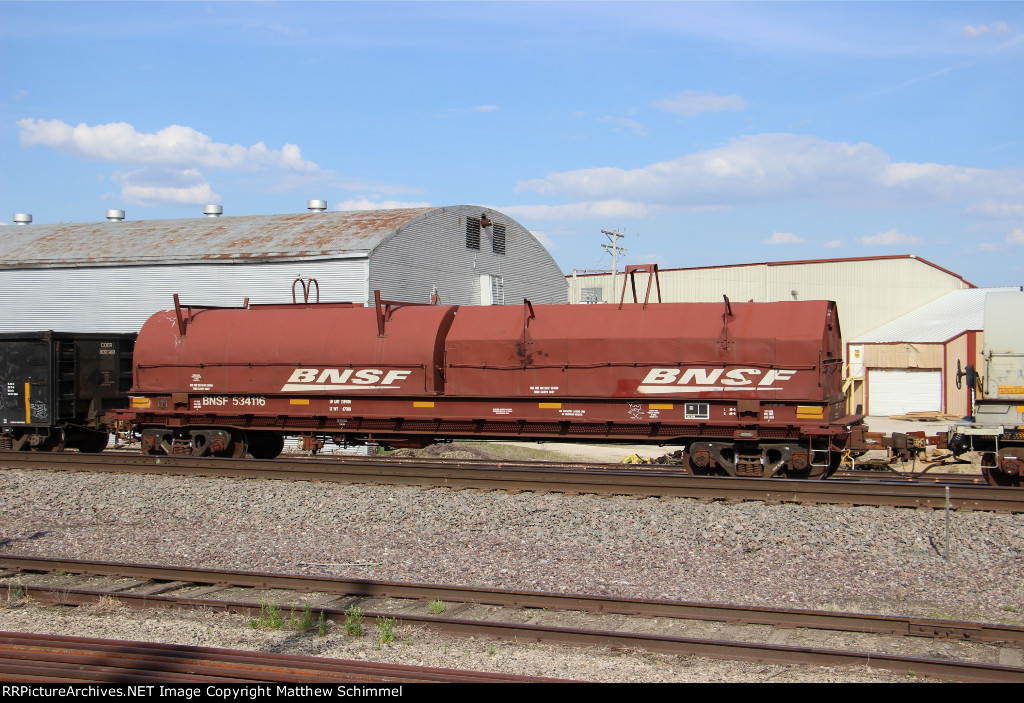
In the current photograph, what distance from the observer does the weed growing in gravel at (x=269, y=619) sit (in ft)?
24.8

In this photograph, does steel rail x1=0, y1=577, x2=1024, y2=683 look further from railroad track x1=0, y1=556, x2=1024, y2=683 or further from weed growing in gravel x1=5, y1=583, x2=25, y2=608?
weed growing in gravel x1=5, y1=583, x2=25, y2=608

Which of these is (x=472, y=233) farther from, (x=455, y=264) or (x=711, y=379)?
(x=711, y=379)

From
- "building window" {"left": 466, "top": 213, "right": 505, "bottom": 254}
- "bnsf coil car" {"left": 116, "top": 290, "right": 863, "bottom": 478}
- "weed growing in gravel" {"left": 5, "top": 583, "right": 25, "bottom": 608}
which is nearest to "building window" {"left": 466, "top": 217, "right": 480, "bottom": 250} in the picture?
"building window" {"left": 466, "top": 213, "right": 505, "bottom": 254}

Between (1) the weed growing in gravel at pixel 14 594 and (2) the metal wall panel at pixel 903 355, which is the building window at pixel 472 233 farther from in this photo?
(1) the weed growing in gravel at pixel 14 594

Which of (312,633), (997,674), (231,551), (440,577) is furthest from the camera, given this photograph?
(231,551)

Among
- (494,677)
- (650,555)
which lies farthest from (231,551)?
(494,677)

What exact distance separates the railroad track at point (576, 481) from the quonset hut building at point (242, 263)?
11.4m

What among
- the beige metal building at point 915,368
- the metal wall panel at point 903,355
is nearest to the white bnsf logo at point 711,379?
the beige metal building at point 915,368

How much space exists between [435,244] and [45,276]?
47.4ft

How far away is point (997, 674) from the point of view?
6.09m

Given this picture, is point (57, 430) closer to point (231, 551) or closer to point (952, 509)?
point (231, 551)

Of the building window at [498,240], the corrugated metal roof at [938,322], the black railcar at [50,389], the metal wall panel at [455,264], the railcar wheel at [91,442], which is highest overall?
the building window at [498,240]

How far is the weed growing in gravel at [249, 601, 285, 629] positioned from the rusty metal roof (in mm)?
19060

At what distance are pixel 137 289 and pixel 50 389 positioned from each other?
1135cm
